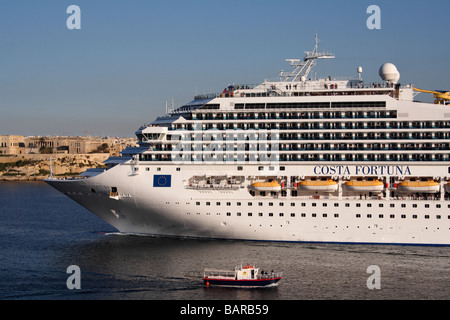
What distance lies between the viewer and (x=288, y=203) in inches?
1567

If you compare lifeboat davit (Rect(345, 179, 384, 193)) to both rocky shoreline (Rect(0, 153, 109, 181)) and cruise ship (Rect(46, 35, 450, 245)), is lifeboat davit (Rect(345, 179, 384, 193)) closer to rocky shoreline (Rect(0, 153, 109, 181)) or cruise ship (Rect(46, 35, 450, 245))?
cruise ship (Rect(46, 35, 450, 245))

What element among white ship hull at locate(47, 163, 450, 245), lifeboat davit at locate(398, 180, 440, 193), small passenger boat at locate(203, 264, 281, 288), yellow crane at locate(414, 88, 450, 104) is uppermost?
yellow crane at locate(414, 88, 450, 104)

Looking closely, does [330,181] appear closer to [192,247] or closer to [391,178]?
[391,178]

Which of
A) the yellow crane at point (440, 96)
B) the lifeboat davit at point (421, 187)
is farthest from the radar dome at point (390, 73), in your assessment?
the lifeboat davit at point (421, 187)

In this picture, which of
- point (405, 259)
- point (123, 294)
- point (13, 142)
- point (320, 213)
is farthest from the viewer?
point (13, 142)

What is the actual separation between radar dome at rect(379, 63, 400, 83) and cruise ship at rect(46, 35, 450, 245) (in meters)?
2.74

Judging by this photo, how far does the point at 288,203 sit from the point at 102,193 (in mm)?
12148

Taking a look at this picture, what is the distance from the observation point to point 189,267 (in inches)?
1337

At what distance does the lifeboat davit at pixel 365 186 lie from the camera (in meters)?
39.6

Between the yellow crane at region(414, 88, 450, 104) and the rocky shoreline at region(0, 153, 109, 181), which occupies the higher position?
the yellow crane at region(414, 88, 450, 104)

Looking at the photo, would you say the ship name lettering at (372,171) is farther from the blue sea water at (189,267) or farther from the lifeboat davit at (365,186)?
the blue sea water at (189,267)

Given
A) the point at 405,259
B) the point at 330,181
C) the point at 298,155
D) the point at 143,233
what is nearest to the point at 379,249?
the point at 405,259

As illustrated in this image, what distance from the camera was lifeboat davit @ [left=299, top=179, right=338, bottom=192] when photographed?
39656 millimetres

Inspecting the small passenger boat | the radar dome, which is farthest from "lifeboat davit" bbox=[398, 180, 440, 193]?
the small passenger boat
